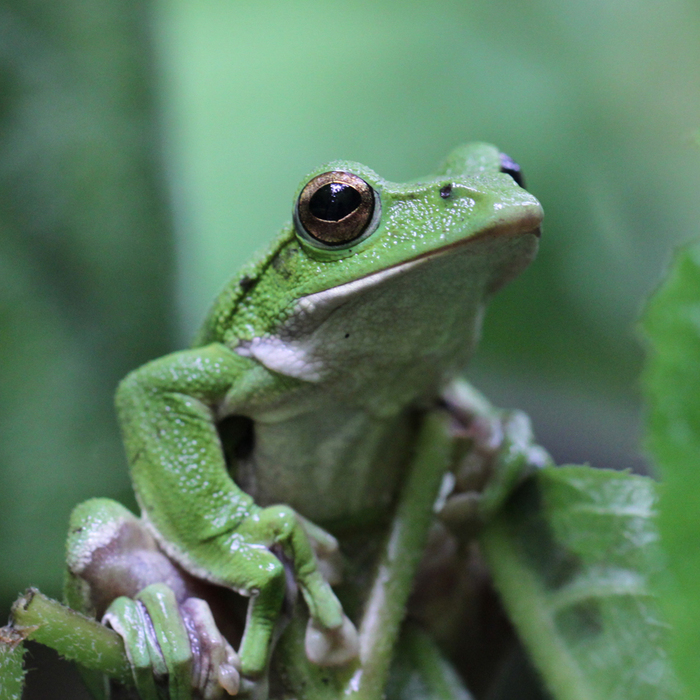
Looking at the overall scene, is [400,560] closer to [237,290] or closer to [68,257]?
[237,290]

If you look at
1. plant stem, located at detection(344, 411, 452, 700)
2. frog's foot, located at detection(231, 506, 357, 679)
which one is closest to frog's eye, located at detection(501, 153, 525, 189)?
plant stem, located at detection(344, 411, 452, 700)

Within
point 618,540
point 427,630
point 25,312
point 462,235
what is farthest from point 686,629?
point 25,312

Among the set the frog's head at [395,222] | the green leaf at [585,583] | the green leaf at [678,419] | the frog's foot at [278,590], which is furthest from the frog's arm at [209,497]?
the green leaf at [678,419]

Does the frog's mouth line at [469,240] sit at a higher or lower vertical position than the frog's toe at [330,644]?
higher

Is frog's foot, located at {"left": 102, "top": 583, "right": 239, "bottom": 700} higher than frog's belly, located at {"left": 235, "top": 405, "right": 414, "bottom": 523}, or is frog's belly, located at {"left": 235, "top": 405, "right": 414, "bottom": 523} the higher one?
frog's belly, located at {"left": 235, "top": 405, "right": 414, "bottom": 523}

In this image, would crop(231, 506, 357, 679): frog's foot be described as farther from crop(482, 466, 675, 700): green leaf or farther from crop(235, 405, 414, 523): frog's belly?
crop(482, 466, 675, 700): green leaf

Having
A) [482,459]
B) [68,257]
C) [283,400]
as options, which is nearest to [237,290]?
[283,400]

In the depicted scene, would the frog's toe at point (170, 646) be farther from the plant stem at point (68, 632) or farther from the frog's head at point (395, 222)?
the frog's head at point (395, 222)

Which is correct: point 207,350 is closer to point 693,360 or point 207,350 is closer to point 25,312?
point 25,312
